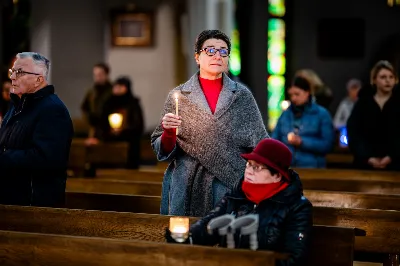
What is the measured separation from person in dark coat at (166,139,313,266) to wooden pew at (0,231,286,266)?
22 cm

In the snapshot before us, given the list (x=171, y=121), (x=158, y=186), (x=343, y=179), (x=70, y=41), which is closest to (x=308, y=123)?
(x=343, y=179)

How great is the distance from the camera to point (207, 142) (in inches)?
206

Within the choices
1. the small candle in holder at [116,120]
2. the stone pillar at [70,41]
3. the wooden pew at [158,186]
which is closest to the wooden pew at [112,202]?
the wooden pew at [158,186]

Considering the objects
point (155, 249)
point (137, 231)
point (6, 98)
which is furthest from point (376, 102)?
point (6, 98)

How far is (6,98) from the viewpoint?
1166 centimetres

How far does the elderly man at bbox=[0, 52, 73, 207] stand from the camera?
18.2 feet

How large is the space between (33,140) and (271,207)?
1643 mm

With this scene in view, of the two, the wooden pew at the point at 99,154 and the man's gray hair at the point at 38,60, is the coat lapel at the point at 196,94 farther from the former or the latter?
the wooden pew at the point at 99,154

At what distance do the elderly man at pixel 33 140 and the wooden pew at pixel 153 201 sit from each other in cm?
100

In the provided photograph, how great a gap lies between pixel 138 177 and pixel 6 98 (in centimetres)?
339

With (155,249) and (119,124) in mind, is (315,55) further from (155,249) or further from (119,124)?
(155,249)

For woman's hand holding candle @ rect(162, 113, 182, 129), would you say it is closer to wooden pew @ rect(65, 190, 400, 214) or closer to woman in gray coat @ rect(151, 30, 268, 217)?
woman in gray coat @ rect(151, 30, 268, 217)

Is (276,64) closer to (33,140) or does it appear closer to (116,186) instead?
(116,186)

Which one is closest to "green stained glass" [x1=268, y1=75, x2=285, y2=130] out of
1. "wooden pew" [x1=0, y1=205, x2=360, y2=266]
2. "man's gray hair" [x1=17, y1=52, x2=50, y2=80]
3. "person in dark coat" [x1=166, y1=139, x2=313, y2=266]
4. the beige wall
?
the beige wall
